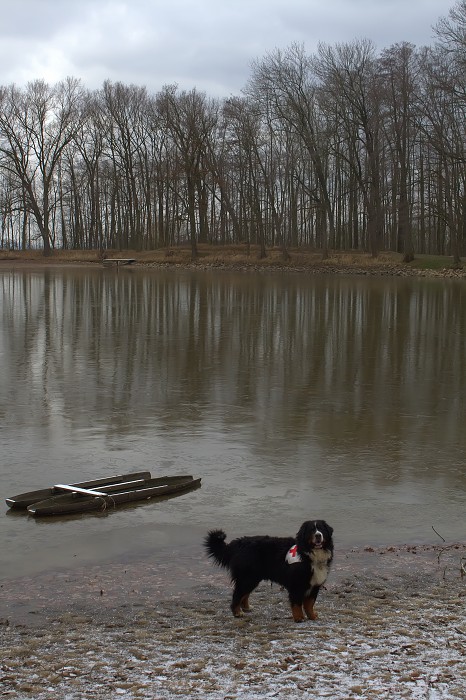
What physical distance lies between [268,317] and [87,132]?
6028 cm

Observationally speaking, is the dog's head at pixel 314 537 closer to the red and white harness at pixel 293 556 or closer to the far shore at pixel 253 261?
the red and white harness at pixel 293 556

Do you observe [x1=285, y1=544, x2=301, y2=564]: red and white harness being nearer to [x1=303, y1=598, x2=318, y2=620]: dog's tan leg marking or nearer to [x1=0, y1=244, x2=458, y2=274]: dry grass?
[x1=303, y1=598, x2=318, y2=620]: dog's tan leg marking

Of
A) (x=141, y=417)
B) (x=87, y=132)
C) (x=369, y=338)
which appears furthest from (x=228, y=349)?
(x=87, y=132)

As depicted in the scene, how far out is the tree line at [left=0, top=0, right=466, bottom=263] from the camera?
54844mm

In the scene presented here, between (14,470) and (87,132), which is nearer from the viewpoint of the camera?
(14,470)

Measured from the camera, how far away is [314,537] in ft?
17.8

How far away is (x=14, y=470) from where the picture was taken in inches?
370

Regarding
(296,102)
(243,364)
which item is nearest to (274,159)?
(296,102)

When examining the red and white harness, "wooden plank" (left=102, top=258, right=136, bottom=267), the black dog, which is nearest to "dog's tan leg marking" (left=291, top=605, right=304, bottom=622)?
the black dog

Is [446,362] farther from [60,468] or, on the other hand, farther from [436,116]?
[436,116]

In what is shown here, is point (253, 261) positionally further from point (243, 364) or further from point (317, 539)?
point (317, 539)

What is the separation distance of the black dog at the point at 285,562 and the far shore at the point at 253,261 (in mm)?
44750

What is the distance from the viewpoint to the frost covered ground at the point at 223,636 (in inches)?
178

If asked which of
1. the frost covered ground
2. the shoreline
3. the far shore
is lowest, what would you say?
the shoreline
